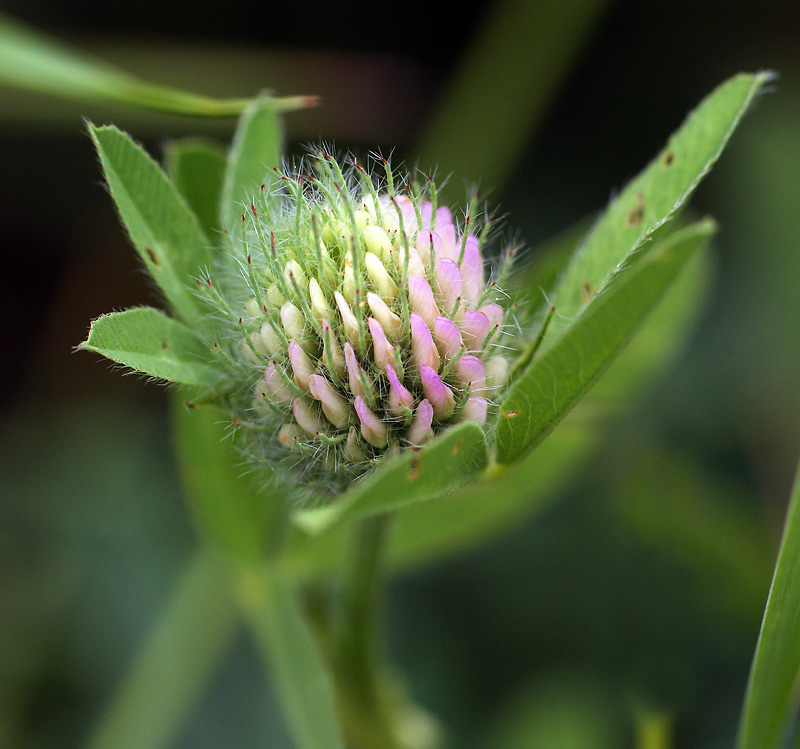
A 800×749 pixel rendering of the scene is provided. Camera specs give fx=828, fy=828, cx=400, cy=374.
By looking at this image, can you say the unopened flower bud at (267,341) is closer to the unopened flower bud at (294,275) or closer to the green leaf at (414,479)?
the unopened flower bud at (294,275)

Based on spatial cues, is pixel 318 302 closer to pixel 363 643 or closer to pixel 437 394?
pixel 437 394

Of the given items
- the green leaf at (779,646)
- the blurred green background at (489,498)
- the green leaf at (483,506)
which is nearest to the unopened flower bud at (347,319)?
the green leaf at (779,646)

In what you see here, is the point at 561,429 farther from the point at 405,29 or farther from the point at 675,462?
the point at 405,29

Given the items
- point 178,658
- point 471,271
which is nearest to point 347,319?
point 471,271

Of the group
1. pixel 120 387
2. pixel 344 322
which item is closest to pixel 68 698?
pixel 120 387

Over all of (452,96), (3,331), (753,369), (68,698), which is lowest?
(68,698)
